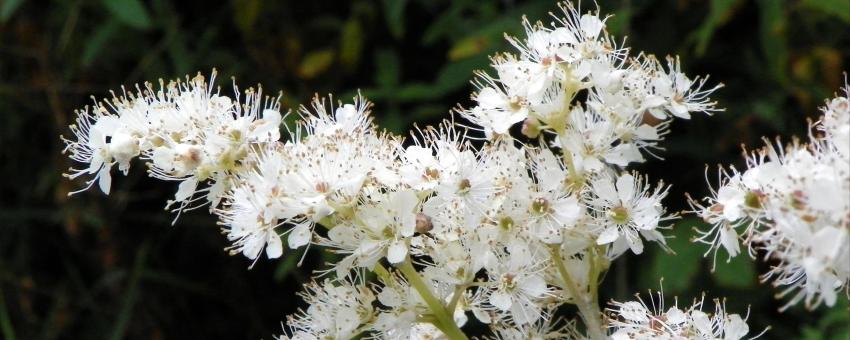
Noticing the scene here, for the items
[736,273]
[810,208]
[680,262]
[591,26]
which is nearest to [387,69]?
[680,262]

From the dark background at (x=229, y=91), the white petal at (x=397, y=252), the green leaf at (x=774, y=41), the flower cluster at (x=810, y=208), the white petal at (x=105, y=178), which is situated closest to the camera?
the flower cluster at (x=810, y=208)

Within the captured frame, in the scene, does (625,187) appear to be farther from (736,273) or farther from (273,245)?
(736,273)

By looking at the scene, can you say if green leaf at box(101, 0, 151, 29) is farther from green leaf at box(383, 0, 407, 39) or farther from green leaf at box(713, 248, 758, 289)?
green leaf at box(713, 248, 758, 289)

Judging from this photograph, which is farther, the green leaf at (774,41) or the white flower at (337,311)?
the green leaf at (774,41)

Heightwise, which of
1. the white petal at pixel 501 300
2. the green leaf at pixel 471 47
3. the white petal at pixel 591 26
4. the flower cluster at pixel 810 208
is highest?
the green leaf at pixel 471 47

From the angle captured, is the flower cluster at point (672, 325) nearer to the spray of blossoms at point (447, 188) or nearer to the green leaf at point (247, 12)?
the spray of blossoms at point (447, 188)

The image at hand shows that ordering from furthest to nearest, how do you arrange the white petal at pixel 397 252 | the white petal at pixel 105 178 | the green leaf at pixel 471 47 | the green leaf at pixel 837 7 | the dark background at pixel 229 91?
1. the dark background at pixel 229 91
2. the green leaf at pixel 471 47
3. the green leaf at pixel 837 7
4. the white petal at pixel 105 178
5. the white petal at pixel 397 252

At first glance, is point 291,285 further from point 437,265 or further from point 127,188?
point 437,265

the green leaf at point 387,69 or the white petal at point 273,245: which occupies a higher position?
the green leaf at point 387,69

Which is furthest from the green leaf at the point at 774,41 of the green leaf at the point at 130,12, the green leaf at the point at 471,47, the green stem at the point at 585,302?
the green leaf at the point at 130,12
